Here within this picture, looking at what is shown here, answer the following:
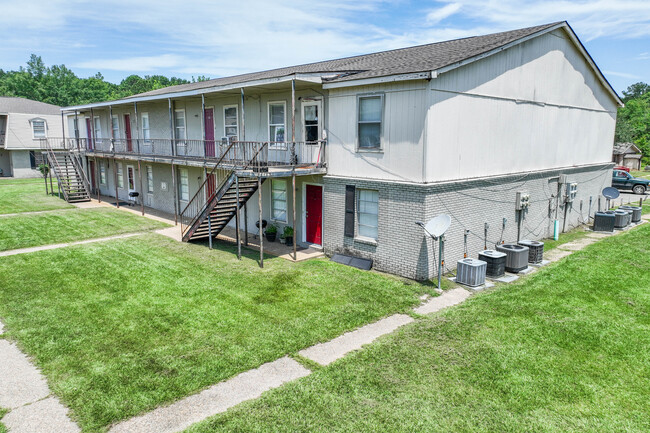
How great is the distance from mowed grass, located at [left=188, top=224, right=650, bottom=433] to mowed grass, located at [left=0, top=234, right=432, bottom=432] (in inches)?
48.0

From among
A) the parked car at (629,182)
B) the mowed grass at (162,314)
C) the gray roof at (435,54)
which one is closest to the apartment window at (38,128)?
the mowed grass at (162,314)

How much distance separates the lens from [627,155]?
47.9m

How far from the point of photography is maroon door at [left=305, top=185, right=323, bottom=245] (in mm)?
14735

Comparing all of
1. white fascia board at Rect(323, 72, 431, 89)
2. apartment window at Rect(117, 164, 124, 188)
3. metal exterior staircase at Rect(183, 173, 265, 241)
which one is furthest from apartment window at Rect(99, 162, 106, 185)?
white fascia board at Rect(323, 72, 431, 89)

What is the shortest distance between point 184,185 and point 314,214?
9649 mm

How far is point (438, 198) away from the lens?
11695 mm

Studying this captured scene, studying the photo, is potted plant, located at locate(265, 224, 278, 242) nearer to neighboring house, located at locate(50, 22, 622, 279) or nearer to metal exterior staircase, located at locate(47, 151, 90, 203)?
neighboring house, located at locate(50, 22, 622, 279)

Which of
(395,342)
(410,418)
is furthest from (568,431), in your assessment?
(395,342)

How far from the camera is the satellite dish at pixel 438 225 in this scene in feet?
35.9

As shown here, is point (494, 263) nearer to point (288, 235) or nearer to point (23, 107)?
point (288, 235)

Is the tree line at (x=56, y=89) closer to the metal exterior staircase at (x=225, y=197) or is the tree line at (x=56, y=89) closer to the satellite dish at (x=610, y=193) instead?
the metal exterior staircase at (x=225, y=197)

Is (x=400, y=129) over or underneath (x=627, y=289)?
over

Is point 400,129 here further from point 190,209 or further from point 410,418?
point 190,209

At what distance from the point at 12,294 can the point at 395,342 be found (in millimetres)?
9545
